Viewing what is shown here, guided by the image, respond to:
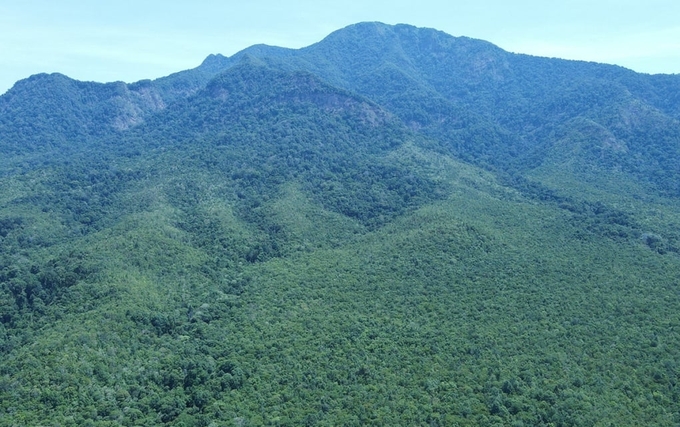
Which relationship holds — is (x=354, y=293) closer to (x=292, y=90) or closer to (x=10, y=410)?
(x=10, y=410)

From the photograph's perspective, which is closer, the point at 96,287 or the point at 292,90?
the point at 96,287

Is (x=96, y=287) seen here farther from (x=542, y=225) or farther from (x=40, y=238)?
(x=542, y=225)

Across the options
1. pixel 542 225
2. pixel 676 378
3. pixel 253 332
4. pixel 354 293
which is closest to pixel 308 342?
pixel 253 332

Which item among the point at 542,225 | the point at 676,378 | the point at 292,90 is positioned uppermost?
the point at 292,90

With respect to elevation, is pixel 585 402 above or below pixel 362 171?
below

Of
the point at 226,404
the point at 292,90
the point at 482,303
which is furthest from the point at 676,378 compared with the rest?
the point at 292,90

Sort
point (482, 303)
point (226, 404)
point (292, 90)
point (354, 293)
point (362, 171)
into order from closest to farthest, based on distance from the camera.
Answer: point (226, 404) < point (482, 303) < point (354, 293) < point (362, 171) < point (292, 90)

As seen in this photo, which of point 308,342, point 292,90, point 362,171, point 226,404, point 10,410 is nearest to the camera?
point 10,410
